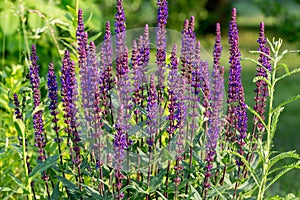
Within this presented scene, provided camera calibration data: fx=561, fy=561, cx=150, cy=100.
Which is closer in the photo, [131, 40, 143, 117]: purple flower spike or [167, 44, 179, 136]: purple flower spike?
[167, 44, 179, 136]: purple flower spike

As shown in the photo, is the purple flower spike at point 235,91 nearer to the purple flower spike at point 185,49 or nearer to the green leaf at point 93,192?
the purple flower spike at point 185,49

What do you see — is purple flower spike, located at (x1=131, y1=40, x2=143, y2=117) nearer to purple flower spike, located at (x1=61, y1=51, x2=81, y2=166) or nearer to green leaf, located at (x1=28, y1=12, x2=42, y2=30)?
purple flower spike, located at (x1=61, y1=51, x2=81, y2=166)

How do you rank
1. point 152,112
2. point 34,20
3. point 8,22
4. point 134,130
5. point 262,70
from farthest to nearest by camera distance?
point 8,22, point 34,20, point 262,70, point 134,130, point 152,112

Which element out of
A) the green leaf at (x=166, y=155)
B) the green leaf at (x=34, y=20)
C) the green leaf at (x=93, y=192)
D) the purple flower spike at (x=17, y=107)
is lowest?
the green leaf at (x=93, y=192)

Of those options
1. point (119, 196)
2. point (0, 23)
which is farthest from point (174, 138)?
point (0, 23)

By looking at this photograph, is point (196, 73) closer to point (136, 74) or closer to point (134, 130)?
point (136, 74)

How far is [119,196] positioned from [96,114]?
1.22ft

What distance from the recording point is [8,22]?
16.1ft

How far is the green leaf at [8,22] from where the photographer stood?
4867 mm

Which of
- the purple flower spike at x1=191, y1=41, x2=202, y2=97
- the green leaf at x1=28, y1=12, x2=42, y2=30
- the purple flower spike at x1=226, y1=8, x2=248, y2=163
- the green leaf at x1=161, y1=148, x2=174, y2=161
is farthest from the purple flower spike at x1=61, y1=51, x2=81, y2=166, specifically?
the green leaf at x1=28, y1=12, x2=42, y2=30

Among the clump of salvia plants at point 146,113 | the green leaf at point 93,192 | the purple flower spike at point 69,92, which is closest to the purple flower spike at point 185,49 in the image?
the clump of salvia plants at point 146,113

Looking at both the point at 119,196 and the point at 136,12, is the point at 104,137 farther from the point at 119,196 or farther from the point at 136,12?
the point at 136,12

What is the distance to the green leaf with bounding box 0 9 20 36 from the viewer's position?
487 centimetres

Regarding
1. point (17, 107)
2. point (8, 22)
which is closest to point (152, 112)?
point (17, 107)
